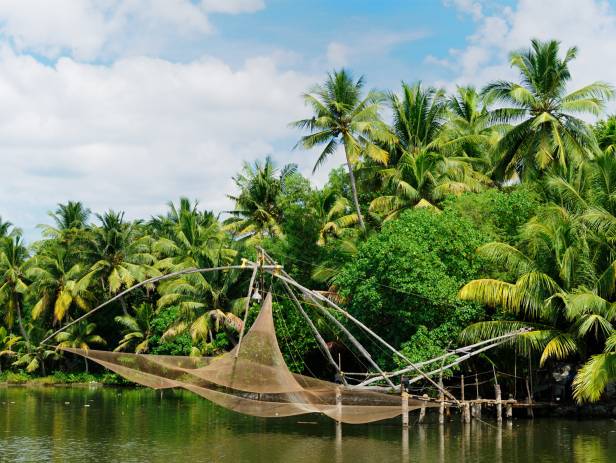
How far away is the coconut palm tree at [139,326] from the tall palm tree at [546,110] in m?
17.7

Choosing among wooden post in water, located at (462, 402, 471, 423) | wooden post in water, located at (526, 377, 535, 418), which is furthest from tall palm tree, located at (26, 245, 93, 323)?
wooden post in water, located at (526, 377, 535, 418)

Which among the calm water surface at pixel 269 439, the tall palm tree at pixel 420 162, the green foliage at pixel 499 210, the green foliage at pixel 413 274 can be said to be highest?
the tall palm tree at pixel 420 162

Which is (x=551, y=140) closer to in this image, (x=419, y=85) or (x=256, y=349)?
(x=419, y=85)

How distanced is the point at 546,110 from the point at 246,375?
13549mm

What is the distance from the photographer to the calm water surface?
539 inches

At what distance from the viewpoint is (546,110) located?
73.3 ft

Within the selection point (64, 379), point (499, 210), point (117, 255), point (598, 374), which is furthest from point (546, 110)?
point (64, 379)

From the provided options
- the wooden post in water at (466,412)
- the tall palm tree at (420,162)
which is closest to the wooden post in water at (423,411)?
the wooden post in water at (466,412)

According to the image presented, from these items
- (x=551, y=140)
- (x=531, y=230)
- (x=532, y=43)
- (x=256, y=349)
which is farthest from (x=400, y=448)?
(x=532, y=43)

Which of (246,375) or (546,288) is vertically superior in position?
(546,288)

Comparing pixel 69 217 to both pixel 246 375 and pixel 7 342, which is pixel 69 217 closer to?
pixel 7 342

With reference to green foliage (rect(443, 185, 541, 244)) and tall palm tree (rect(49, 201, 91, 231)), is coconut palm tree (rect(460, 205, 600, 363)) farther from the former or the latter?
tall palm tree (rect(49, 201, 91, 231))

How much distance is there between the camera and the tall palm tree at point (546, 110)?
71.7 feet

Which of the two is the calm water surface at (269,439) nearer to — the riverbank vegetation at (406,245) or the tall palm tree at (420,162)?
the riverbank vegetation at (406,245)
